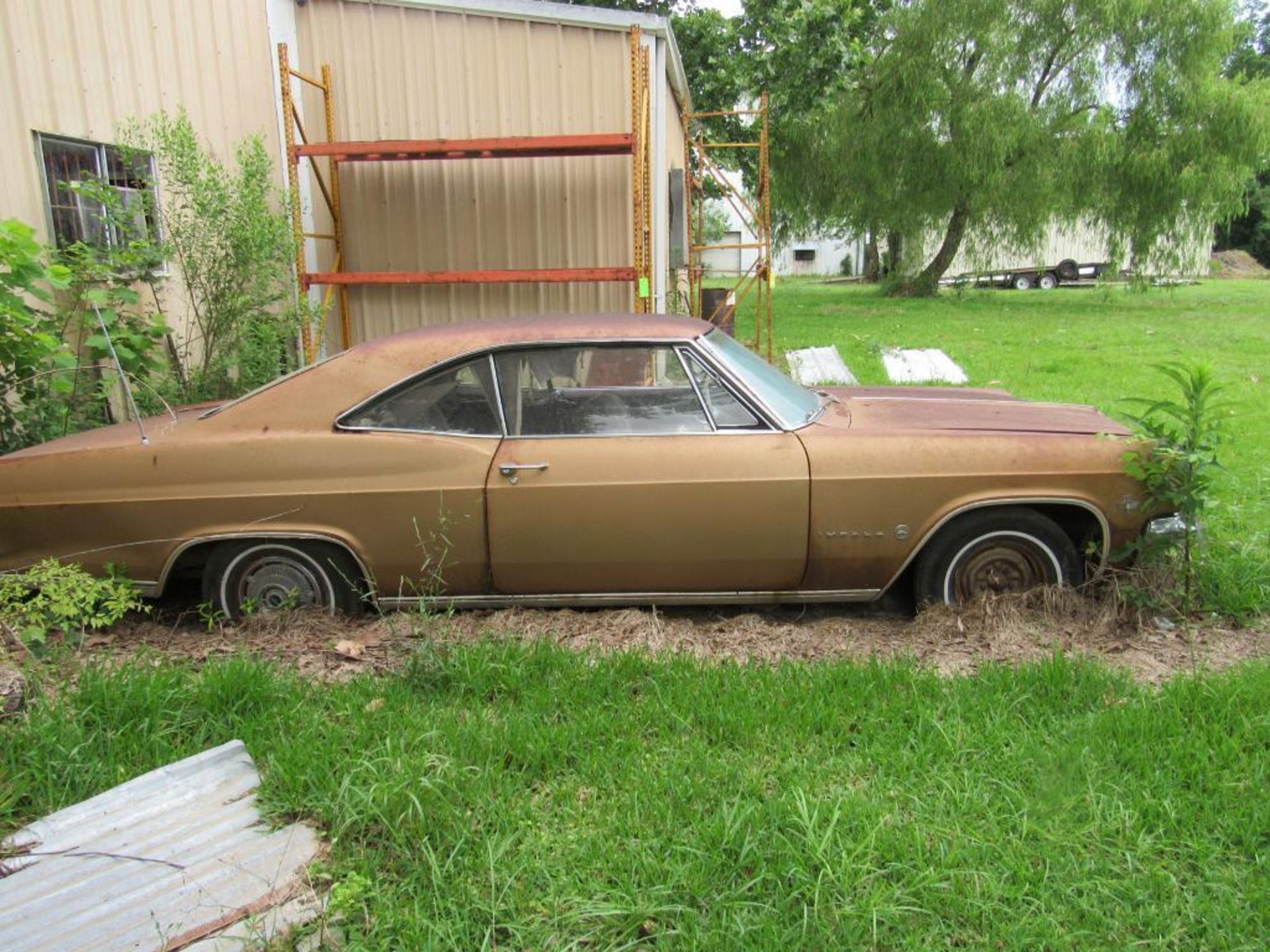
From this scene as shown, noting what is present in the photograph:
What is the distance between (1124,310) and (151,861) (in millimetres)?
20480

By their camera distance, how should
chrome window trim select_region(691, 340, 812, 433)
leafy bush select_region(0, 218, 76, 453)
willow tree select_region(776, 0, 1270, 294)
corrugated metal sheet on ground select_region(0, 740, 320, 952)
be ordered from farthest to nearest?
willow tree select_region(776, 0, 1270, 294) < leafy bush select_region(0, 218, 76, 453) < chrome window trim select_region(691, 340, 812, 433) < corrugated metal sheet on ground select_region(0, 740, 320, 952)

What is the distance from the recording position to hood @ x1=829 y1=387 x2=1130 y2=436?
4.00 metres

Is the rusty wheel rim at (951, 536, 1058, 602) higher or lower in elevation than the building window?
lower

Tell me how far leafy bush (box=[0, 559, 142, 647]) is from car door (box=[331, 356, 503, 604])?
92 centimetres

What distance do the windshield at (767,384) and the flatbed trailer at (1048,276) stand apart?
85.0 ft

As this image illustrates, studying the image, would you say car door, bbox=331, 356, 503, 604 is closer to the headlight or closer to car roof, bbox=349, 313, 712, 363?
car roof, bbox=349, 313, 712, 363

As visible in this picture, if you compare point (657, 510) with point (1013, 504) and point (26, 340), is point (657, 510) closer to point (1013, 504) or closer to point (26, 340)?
point (1013, 504)

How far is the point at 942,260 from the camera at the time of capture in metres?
22.5

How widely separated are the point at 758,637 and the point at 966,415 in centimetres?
145

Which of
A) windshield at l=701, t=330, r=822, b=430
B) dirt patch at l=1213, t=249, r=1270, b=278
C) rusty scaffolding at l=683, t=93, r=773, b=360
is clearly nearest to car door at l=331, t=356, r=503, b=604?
windshield at l=701, t=330, r=822, b=430

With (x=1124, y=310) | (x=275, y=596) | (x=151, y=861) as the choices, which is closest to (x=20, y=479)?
(x=275, y=596)

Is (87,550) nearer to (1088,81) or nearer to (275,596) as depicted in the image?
(275,596)

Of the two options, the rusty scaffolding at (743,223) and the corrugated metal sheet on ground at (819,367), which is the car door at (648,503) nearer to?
the corrugated metal sheet on ground at (819,367)

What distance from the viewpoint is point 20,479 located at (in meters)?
3.86
